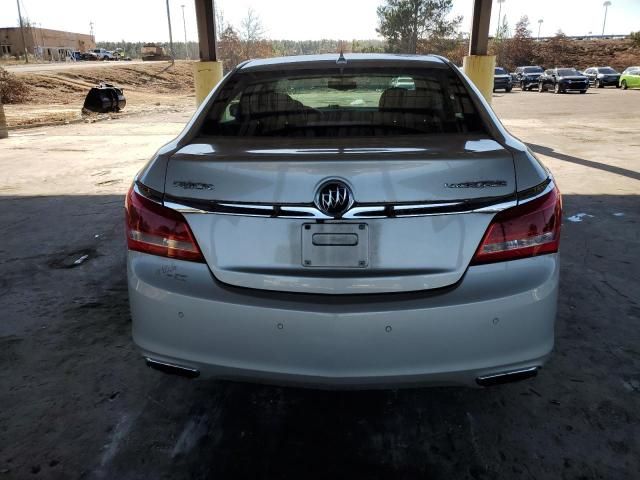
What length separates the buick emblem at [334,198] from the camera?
1820mm

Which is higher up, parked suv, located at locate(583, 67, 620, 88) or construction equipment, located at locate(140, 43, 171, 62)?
construction equipment, located at locate(140, 43, 171, 62)

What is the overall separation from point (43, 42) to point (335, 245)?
394ft

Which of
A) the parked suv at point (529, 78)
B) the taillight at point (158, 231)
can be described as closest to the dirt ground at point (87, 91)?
the taillight at point (158, 231)

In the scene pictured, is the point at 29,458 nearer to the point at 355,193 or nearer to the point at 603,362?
the point at 355,193

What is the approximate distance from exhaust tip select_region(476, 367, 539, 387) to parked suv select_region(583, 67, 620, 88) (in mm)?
43126

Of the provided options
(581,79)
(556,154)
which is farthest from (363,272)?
Result: (581,79)

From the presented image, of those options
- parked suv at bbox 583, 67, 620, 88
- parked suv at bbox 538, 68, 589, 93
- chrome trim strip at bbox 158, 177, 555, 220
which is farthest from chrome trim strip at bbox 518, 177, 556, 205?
parked suv at bbox 583, 67, 620, 88

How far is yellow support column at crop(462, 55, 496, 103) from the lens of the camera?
10312 millimetres

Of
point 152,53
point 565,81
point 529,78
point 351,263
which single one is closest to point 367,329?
point 351,263

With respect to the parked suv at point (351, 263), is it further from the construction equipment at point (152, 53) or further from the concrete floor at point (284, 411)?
the construction equipment at point (152, 53)

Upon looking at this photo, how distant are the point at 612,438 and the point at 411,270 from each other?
1301mm

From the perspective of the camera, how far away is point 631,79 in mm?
36031

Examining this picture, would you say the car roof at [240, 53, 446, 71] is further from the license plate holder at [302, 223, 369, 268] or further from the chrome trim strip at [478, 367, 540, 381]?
the chrome trim strip at [478, 367, 540, 381]

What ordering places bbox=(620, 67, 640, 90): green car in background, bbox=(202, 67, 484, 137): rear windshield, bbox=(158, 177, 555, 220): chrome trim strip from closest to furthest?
bbox=(158, 177, 555, 220): chrome trim strip, bbox=(202, 67, 484, 137): rear windshield, bbox=(620, 67, 640, 90): green car in background
